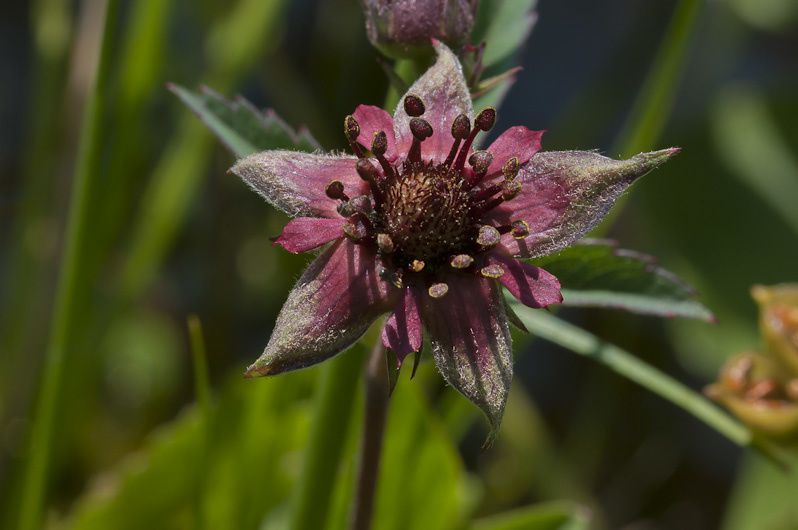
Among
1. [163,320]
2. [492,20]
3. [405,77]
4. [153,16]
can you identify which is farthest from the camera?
[163,320]

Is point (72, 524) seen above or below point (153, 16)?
below

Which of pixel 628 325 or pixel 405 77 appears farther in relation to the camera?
pixel 628 325

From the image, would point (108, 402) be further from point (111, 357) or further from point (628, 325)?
point (628, 325)

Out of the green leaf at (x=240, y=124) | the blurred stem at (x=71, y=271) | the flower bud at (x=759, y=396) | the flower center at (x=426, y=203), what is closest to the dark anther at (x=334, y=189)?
the flower center at (x=426, y=203)

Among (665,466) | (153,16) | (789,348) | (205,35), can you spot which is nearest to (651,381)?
(789,348)

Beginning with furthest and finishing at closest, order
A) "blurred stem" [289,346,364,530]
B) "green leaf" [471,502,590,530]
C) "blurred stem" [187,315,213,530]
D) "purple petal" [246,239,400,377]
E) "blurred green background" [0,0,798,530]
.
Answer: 1. "blurred green background" [0,0,798,530]
2. "green leaf" [471,502,590,530]
3. "blurred stem" [187,315,213,530]
4. "blurred stem" [289,346,364,530]
5. "purple petal" [246,239,400,377]

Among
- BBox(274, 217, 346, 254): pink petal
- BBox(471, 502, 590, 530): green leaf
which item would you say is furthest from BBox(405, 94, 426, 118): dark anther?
BBox(471, 502, 590, 530): green leaf

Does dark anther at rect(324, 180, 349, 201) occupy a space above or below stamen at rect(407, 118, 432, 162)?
below

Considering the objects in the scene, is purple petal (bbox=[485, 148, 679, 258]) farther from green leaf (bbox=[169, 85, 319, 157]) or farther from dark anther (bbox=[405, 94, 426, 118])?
green leaf (bbox=[169, 85, 319, 157])
